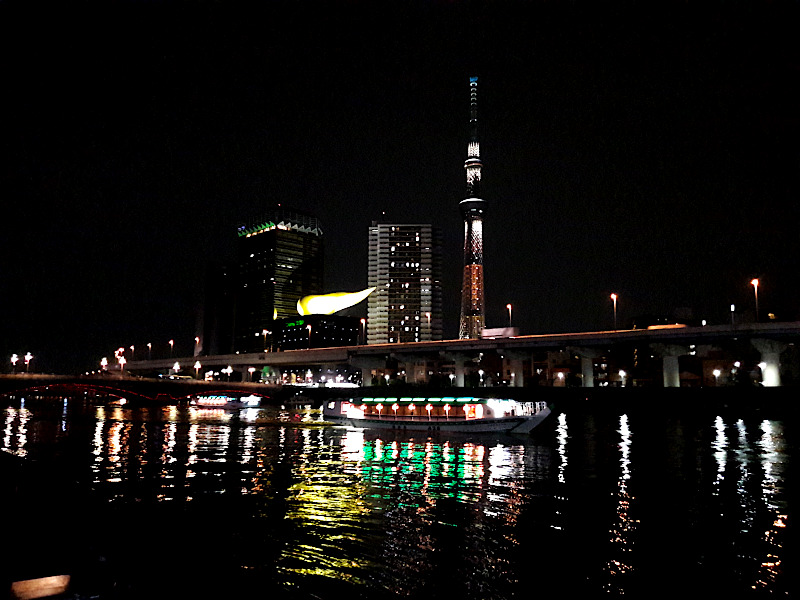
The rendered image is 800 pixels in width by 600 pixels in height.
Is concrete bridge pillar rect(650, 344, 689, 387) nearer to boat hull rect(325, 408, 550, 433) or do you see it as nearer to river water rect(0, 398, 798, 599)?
boat hull rect(325, 408, 550, 433)

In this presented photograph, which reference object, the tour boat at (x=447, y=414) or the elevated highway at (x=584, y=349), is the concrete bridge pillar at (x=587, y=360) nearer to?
the elevated highway at (x=584, y=349)

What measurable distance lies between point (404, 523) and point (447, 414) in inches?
1418

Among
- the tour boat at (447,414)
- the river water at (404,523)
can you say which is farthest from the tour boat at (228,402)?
the river water at (404,523)

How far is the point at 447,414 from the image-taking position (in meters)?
53.4

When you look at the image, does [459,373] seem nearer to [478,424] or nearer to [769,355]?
[769,355]

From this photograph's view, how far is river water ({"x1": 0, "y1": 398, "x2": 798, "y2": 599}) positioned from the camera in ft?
39.9

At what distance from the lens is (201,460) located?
109 feet

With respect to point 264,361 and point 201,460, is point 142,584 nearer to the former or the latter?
point 201,460

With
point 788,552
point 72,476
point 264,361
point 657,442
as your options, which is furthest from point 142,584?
point 264,361

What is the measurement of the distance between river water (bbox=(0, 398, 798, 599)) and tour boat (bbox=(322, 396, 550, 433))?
12681mm

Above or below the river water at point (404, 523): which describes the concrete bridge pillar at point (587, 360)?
above

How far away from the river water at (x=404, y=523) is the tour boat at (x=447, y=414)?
12.7 metres

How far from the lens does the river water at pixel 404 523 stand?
12.2 meters

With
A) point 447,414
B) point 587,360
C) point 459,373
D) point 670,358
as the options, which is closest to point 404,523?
point 447,414
